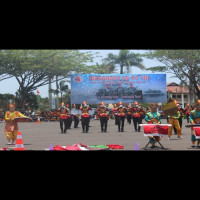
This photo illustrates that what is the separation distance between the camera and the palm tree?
172ft

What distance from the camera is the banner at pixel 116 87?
43.5 metres

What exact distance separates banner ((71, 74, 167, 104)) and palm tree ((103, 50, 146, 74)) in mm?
8734

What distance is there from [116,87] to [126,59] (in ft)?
33.1

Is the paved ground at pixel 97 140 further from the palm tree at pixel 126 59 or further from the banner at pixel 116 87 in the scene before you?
the palm tree at pixel 126 59

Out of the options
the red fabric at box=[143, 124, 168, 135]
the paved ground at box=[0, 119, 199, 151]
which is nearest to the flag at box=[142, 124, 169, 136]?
the red fabric at box=[143, 124, 168, 135]

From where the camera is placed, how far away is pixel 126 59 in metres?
52.8

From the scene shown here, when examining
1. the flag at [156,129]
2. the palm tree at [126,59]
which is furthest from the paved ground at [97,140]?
the palm tree at [126,59]

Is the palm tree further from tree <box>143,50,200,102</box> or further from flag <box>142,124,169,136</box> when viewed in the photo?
flag <box>142,124,169,136</box>

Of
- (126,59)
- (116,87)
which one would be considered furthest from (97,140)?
(126,59)

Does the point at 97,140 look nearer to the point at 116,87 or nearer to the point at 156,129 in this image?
the point at 156,129

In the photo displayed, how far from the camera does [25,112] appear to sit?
4838 cm
